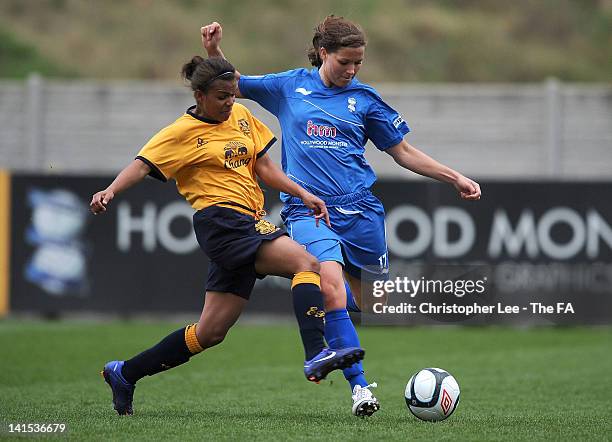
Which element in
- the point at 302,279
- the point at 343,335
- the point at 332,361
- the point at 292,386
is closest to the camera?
the point at 332,361

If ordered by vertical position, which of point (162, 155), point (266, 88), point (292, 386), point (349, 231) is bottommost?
point (292, 386)

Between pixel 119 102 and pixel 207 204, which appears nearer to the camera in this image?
pixel 207 204

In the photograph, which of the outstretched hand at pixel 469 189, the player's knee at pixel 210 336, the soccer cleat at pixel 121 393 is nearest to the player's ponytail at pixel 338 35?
the outstretched hand at pixel 469 189

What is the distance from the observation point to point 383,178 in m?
13.4

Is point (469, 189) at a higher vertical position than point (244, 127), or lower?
lower

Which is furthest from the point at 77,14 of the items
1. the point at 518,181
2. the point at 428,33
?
the point at 518,181

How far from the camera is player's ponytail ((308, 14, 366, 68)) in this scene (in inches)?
244

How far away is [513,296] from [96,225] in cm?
490

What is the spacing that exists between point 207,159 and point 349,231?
0.95 meters

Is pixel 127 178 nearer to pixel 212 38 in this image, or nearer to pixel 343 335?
pixel 212 38

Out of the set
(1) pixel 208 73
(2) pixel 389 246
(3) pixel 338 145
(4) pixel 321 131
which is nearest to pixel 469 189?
(3) pixel 338 145

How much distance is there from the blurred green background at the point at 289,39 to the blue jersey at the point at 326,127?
638 inches

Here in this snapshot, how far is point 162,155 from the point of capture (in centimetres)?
601

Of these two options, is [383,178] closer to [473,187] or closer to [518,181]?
[518,181]
